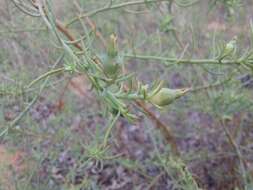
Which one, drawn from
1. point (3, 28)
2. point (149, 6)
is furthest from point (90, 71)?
point (3, 28)

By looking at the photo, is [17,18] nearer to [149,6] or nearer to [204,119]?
[149,6]

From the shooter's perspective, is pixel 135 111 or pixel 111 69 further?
pixel 135 111

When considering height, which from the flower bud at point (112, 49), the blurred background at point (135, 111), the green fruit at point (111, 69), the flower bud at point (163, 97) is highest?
the flower bud at point (112, 49)

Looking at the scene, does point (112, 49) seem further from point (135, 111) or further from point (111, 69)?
point (135, 111)

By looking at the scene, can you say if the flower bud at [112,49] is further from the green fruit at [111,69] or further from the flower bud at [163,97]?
the flower bud at [163,97]

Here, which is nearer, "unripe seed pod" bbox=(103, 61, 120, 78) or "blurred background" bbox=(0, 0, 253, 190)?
"unripe seed pod" bbox=(103, 61, 120, 78)

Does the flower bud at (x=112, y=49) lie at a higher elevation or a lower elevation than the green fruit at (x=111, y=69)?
higher

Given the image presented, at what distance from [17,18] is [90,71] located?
1.29 meters

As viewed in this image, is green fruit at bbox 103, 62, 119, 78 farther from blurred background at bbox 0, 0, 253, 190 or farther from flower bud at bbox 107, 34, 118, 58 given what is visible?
blurred background at bbox 0, 0, 253, 190

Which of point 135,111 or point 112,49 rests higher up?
point 112,49

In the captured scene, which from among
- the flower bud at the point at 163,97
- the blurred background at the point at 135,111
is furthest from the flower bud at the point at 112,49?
the blurred background at the point at 135,111

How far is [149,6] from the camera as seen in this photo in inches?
66.4

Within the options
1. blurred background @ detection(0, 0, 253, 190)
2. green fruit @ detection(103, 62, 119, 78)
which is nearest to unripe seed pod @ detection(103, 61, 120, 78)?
green fruit @ detection(103, 62, 119, 78)

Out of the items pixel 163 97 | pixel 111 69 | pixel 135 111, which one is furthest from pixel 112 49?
pixel 135 111
